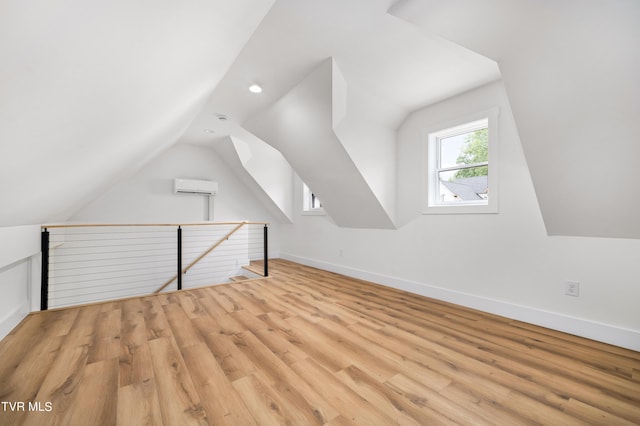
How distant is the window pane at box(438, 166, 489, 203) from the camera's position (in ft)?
9.95

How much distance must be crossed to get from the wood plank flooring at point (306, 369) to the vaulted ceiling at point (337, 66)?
3.44 ft

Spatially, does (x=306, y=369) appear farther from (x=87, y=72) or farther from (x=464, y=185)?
(x=464, y=185)

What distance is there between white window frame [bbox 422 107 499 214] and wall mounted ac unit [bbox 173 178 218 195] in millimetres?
4468

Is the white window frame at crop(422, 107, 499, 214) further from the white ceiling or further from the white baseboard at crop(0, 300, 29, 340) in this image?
the white baseboard at crop(0, 300, 29, 340)

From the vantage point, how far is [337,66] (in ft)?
8.84

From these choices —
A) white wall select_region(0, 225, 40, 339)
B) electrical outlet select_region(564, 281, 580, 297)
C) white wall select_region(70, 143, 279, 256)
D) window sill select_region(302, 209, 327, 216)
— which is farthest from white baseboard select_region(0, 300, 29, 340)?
electrical outlet select_region(564, 281, 580, 297)

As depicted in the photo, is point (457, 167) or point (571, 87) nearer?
point (571, 87)

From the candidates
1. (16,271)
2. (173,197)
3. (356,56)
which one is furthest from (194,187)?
(356,56)

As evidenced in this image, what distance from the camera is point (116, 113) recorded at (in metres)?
1.75

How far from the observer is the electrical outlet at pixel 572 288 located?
2.36 m

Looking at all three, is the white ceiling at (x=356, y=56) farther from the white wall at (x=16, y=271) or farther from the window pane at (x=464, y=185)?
the white wall at (x=16, y=271)

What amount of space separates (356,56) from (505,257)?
2470 millimetres

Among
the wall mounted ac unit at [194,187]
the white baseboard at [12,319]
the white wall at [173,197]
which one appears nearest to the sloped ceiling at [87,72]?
the white baseboard at [12,319]

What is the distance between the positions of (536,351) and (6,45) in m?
3.21
